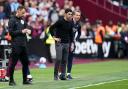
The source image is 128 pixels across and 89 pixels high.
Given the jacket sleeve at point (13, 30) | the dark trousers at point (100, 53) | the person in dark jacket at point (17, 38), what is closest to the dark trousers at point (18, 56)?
the person in dark jacket at point (17, 38)

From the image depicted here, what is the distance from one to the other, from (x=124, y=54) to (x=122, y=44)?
1.98 feet

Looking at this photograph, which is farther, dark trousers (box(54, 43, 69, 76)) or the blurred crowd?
the blurred crowd

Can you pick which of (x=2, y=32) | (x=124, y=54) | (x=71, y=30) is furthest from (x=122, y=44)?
(x=71, y=30)

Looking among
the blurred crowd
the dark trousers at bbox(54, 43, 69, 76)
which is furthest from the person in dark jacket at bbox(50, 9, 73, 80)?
the blurred crowd

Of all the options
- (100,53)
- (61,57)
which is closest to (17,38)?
(61,57)

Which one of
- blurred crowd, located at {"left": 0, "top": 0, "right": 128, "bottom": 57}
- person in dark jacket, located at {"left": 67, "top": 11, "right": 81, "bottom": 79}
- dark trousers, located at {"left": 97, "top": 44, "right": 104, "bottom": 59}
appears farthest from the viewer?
dark trousers, located at {"left": 97, "top": 44, "right": 104, "bottom": 59}

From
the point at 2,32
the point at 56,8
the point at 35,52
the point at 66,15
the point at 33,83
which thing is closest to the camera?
the point at 33,83

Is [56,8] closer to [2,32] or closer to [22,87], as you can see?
[2,32]

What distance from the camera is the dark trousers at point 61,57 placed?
19.0m

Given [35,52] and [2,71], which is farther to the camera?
[35,52]

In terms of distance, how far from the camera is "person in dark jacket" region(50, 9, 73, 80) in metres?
19.0

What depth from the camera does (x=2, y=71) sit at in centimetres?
1927

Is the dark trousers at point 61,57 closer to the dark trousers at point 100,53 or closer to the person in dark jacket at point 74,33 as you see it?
the person in dark jacket at point 74,33

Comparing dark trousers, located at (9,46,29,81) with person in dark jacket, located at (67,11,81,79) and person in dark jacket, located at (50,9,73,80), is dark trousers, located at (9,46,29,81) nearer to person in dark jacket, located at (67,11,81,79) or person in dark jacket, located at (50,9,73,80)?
person in dark jacket, located at (50,9,73,80)
